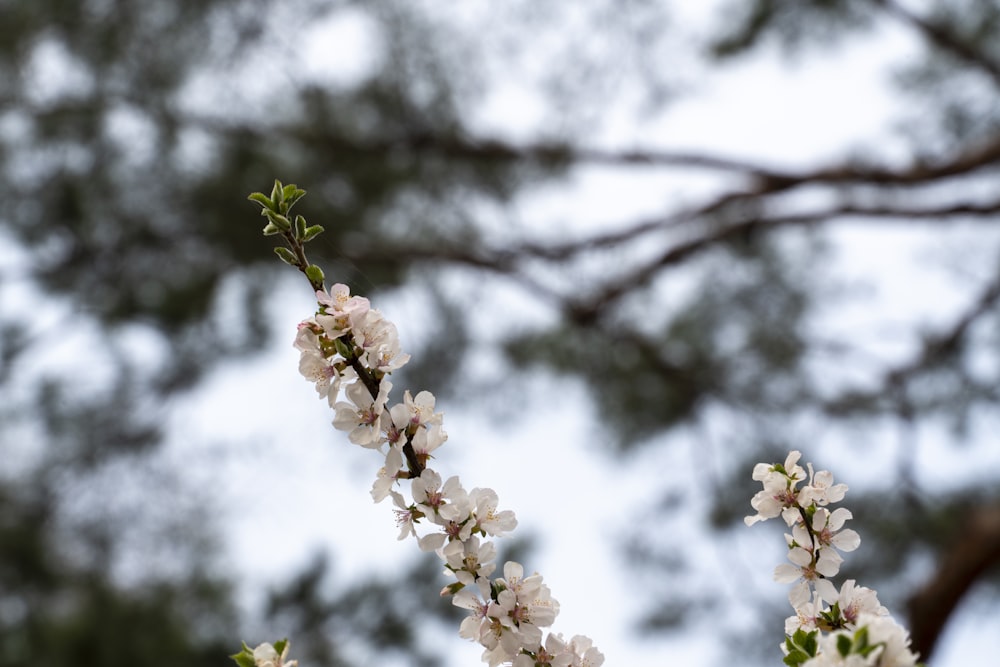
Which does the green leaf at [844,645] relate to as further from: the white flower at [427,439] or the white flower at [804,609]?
the white flower at [427,439]

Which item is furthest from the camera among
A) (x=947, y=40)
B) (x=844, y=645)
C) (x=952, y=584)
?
(x=947, y=40)

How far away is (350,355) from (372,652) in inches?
127

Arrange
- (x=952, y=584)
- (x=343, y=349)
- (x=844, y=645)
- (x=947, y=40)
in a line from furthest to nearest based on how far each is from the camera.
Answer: (x=947, y=40)
(x=952, y=584)
(x=343, y=349)
(x=844, y=645)

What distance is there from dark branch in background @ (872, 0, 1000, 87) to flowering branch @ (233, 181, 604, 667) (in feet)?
10.2

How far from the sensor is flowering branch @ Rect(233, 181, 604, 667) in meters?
0.62

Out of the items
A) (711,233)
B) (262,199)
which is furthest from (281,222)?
(711,233)

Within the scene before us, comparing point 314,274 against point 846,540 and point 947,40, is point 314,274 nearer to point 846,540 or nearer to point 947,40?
point 846,540

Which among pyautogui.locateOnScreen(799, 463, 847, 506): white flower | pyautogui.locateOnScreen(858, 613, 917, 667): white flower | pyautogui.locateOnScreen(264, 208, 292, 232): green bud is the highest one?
pyautogui.locateOnScreen(264, 208, 292, 232): green bud

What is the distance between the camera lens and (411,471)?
66 centimetres

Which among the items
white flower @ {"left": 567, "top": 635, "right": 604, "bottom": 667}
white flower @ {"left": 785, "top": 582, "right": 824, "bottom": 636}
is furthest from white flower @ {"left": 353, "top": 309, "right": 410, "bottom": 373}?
white flower @ {"left": 785, "top": 582, "right": 824, "bottom": 636}

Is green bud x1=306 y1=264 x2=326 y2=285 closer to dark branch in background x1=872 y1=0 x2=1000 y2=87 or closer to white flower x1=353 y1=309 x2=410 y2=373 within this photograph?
white flower x1=353 y1=309 x2=410 y2=373

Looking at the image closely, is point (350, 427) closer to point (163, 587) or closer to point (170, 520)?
point (163, 587)

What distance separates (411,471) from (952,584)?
1983 mm

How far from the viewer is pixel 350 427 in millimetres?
626
